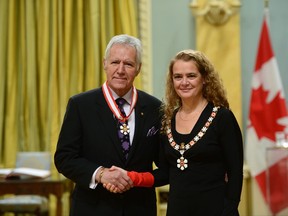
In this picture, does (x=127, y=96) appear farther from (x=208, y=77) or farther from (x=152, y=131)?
(x=208, y=77)

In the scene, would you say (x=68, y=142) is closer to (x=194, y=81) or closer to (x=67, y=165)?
(x=67, y=165)

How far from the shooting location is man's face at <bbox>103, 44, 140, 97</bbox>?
2.71 metres

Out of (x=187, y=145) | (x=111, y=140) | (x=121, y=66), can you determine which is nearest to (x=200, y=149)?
(x=187, y=145)

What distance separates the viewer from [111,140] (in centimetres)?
267

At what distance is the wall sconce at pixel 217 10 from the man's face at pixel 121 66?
10.1ft

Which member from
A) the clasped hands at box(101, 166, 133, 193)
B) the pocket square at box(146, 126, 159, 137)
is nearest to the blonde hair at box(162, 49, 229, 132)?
the pocket square at box(146, 126, 159, 137)

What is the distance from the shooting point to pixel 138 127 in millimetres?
2725

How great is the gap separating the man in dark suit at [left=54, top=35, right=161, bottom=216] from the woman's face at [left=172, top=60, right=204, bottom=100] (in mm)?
277

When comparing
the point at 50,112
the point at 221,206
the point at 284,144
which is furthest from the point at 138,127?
the point at 50,112

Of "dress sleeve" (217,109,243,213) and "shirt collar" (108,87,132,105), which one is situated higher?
"shirt collar" (108,87,132,105)

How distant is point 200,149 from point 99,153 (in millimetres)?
529

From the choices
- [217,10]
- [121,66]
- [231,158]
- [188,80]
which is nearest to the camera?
[231,158]

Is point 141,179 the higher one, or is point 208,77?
point 208,77

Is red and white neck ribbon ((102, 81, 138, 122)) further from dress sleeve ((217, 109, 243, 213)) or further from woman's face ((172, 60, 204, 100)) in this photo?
dress sleeve ((217, 109, 243, 213))
